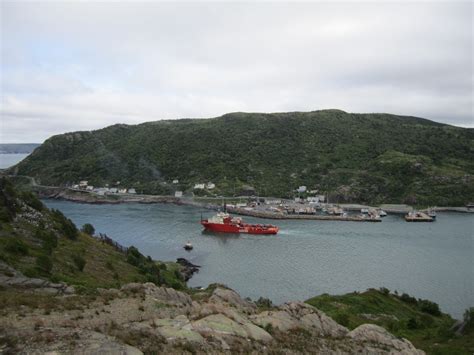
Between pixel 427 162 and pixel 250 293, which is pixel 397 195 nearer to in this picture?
pixel 427 162

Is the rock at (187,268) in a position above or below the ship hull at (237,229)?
below

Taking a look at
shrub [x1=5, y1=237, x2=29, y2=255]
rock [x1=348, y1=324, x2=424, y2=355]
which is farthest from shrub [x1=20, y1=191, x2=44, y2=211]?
rock [x1=348, y1=324, x2=424, y2=355]

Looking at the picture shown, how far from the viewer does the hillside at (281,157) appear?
114 m

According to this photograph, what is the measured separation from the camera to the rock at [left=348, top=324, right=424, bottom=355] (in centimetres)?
1688

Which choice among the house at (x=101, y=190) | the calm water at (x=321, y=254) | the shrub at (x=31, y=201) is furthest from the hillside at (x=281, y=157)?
the shrub at (x=31, y=201)

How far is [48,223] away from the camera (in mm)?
32625

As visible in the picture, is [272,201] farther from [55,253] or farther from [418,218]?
[55,253]

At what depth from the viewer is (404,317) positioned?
3172cm

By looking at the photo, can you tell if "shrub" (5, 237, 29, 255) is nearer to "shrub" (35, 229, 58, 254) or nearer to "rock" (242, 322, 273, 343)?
"shrub" (35, 229, 58, 254)

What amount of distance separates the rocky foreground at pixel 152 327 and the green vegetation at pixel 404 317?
589 centimetres

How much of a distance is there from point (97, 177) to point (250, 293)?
10656 centimetres

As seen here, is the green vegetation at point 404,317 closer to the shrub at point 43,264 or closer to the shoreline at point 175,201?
the shrub at point 43,264

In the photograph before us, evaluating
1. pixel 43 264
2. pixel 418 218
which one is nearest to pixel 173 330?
pixel 43 264

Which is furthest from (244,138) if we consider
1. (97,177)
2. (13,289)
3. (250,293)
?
(13,289)
